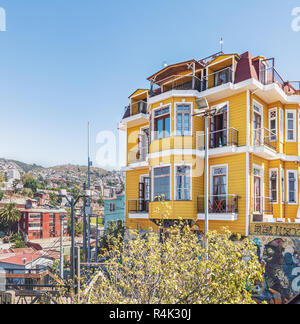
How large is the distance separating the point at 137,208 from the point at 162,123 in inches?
170

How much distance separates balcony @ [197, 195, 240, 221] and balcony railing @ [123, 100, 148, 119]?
5.47 metres

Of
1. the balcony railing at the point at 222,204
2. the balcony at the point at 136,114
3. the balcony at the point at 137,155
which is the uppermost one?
the balcony at the point at 136,114

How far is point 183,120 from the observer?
1029 centimetres

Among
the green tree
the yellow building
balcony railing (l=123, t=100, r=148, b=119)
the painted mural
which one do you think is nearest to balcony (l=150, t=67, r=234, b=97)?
the yellow building

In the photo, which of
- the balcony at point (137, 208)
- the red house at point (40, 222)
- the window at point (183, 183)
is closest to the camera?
the red house at point (40, 222)

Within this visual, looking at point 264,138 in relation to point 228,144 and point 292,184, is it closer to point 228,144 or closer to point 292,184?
point 228,144

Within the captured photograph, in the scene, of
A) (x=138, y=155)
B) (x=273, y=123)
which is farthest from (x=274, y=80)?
(x=138, y=155)

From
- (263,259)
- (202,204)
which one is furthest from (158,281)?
(202,204)

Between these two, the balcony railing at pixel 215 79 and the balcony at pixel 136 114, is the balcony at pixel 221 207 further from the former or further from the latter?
the balcony at pixel 136 114

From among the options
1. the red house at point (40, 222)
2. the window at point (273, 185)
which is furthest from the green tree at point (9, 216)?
the window at point (273, 185)

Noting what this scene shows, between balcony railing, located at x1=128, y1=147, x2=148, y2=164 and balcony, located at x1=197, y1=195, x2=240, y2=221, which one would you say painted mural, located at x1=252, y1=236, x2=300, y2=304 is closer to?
balcony, located at x1=197, y1=195, x2=240, y2=221

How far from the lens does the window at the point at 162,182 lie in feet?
33.3

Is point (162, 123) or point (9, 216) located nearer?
point (9, 216)
